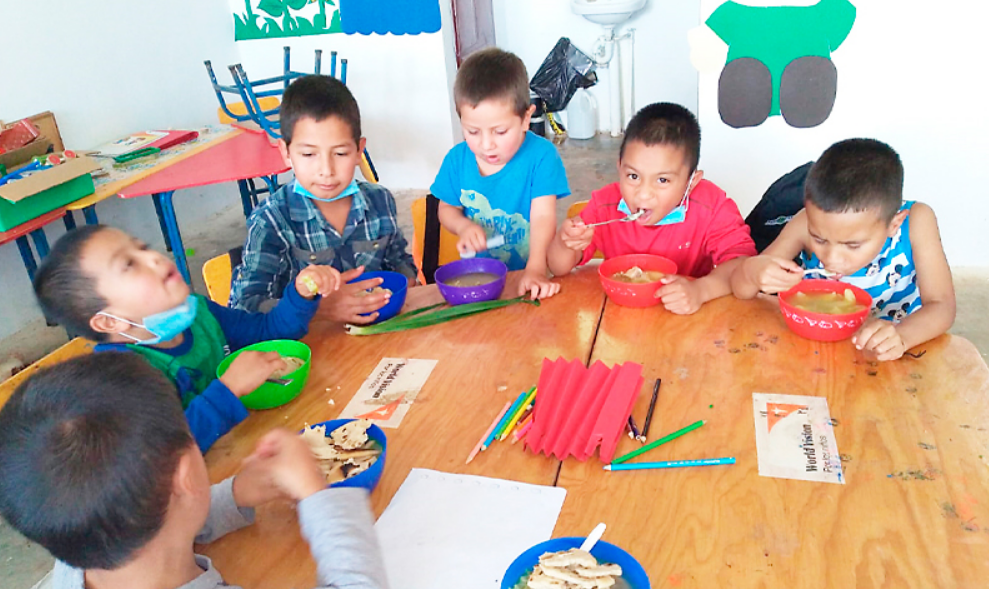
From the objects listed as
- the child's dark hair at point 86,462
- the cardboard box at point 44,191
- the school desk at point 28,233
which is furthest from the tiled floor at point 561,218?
the child's dark hair at point 86,462

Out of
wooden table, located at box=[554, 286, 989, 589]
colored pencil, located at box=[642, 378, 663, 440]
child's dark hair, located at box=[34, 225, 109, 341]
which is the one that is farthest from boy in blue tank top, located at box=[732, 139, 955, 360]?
child's dark hair, located at box=[34, 225, 109, 341]

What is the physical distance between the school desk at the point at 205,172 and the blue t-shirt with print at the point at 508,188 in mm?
1244

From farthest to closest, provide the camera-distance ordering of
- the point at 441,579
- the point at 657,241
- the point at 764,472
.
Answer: the point at 657,241 < the point at 764,472 < the point at 441,579

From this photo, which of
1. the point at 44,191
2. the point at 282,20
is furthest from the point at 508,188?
the point at 282,20

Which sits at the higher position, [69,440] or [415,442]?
[69,440]

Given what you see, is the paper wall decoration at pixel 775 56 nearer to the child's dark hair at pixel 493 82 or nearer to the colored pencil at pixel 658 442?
the child's dark hair at pixel 493 82

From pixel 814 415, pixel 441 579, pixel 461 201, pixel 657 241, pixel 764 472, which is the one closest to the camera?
pixel 441 579

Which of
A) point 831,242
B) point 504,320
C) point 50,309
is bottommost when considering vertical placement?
point 504,320

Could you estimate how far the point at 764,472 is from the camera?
1.00 m

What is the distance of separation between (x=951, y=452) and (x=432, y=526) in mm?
768

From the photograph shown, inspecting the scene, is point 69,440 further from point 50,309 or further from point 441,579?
point 50,309

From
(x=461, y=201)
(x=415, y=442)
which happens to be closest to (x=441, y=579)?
(x=415, y=442)

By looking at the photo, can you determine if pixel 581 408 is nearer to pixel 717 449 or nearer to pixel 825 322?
pixel 717 449

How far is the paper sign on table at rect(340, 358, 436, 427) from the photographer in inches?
48.9
